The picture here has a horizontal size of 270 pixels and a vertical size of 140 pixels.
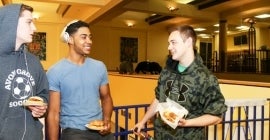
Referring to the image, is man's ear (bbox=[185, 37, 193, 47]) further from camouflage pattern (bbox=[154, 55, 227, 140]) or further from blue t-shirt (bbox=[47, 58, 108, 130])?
blue t-shirt (bbox=[47, 58, 108, 130])

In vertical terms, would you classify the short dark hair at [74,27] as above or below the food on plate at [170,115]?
above

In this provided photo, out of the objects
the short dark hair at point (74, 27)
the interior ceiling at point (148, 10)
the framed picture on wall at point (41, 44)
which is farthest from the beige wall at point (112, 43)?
the short dark hair at point (74, 27)

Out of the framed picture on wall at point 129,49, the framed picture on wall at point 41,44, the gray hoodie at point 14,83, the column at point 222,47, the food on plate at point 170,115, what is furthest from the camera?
the framed picture on wall at point 129,49

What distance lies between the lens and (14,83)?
5.03 feet

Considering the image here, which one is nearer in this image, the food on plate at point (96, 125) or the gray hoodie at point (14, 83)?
the gray hoodie at point (14, 83)

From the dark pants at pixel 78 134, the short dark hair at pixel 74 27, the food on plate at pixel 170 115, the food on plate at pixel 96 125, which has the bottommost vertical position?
the dark pants at pixel 78 134

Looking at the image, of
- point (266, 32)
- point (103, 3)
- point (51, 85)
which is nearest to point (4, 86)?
point (51, 85)

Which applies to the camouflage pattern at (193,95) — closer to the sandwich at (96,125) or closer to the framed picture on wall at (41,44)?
the sandwich at (96,125)

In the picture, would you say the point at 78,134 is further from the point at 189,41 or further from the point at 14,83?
the point at 189,41

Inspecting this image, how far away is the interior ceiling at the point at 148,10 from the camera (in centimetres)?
917

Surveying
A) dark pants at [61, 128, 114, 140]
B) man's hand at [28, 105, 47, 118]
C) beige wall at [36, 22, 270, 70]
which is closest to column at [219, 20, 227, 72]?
beige wall at [36, 22, 270, 70]

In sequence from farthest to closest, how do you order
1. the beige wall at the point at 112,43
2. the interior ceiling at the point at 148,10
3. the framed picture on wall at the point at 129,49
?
1. the framed picture on wall at the point at 129,49
2. the beige wall at the point at 112,43
3. the interior ceiling at the point at 148,10

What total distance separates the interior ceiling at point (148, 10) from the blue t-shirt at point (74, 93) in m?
6.18

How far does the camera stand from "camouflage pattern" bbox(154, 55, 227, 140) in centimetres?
176
